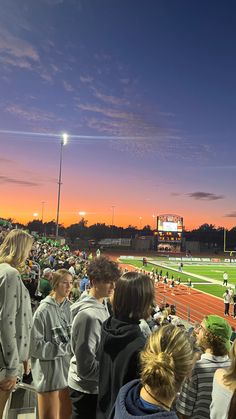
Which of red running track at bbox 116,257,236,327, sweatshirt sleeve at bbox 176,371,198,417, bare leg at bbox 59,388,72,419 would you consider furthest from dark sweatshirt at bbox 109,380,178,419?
red running track at bbox 116,257,236,327

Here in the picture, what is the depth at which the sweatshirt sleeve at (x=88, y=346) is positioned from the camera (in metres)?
2.73

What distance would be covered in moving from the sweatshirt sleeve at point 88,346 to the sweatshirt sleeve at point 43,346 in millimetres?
771

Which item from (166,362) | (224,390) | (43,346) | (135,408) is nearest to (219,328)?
(224,390)

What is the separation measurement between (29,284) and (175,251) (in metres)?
72.8

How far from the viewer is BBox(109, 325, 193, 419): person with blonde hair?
163cm

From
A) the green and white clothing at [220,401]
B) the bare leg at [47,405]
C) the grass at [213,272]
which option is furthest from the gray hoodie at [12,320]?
the grass at [213,272]

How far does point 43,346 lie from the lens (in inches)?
137

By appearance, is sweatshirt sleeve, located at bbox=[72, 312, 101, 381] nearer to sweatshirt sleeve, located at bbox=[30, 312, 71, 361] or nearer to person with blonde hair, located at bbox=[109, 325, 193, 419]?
sweatshirt sleeve, located at bbox=[30, 312, 71, 361]

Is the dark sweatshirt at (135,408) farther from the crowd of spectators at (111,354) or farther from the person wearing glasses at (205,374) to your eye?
the person wearing glasses at (205,374)

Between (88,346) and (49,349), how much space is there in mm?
932

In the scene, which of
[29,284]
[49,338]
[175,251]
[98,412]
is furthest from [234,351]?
[175,251]

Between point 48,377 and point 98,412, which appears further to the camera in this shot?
point 48,377

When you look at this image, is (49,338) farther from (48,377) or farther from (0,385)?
(0,385)

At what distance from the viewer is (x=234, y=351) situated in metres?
2.15
